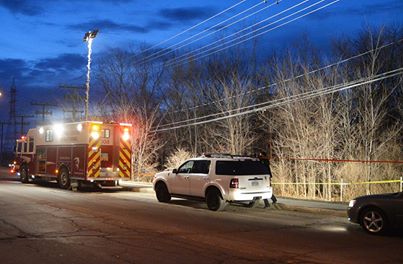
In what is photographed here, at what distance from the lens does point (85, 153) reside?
21.8 m

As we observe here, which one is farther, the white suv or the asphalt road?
the white suv

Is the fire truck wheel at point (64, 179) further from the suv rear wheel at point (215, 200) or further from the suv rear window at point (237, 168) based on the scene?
the suv rear window at point (237, 168)

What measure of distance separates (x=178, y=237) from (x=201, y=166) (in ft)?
20.1

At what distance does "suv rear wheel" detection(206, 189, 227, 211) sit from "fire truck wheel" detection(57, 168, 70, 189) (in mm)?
9512

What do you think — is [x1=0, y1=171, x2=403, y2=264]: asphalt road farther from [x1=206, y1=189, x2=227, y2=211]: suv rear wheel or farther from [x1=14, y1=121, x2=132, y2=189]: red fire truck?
[x1=14, y1=121, x2=132, y2=189]: red fire truck

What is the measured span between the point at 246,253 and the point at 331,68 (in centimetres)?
2402

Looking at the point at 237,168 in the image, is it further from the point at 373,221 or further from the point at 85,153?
the point at 85,153

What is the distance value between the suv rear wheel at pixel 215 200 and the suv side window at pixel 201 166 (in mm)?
687

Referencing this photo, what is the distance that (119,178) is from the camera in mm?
22781

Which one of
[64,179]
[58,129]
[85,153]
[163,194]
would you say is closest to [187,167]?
[163,194]

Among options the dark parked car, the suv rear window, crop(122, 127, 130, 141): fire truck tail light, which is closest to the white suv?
the suv rear window

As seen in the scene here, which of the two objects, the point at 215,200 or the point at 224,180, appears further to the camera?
the point at 215,200

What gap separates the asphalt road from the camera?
830 cm

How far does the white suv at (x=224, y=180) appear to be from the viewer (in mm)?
15141
